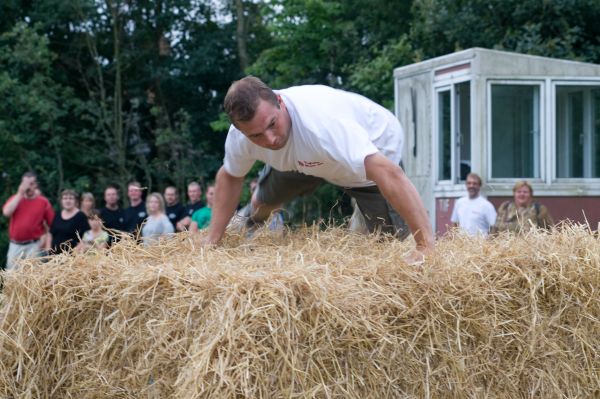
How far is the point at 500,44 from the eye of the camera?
543 inches

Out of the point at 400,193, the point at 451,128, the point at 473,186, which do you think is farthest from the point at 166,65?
the point at 400,193

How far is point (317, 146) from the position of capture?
3.94m

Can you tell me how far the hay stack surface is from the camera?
310 centimetres

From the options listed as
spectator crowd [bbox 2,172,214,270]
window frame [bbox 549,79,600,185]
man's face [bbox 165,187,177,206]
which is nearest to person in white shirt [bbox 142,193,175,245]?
spectator crowd [bbox 2,172,214,270]

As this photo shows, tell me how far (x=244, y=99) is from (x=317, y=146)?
40 centimetres

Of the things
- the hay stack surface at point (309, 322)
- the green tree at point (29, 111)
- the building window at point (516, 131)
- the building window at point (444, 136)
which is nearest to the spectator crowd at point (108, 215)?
the building window at point (516, 131)

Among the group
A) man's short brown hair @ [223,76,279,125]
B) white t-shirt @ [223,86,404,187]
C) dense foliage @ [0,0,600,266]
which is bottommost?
white t-shirt @ [223,86,404,187]

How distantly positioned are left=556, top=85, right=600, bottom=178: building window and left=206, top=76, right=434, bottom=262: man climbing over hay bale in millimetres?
6588

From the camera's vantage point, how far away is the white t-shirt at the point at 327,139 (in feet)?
12.7

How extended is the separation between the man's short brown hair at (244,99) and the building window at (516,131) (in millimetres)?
7127

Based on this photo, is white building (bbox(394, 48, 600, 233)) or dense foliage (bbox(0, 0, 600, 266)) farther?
dense foliage (bbox(0, 0, 600, 266))

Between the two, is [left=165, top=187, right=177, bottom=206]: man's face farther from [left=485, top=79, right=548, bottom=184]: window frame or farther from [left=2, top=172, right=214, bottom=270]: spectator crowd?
[left=485, top=79, right=548, bottom=184]: window frame

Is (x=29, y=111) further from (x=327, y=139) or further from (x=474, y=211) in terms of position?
(x=327, y=139)

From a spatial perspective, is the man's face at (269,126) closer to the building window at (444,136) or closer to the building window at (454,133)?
the building window at (454,133)
